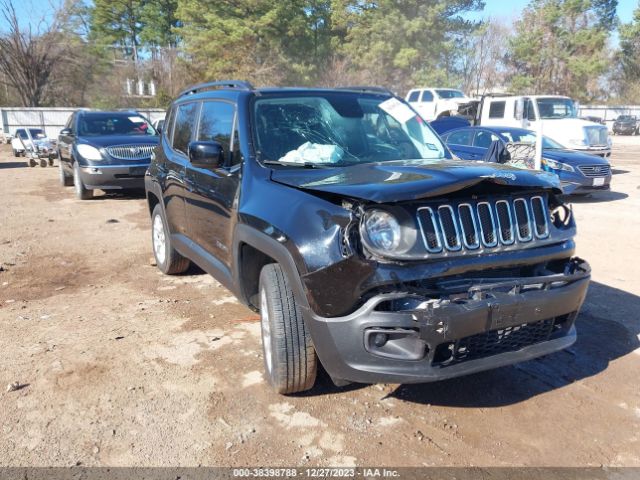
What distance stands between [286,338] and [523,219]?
150cm

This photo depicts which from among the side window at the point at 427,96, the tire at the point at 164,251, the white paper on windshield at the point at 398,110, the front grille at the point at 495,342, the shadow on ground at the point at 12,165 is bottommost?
the shadow on ground at the point at 12,165

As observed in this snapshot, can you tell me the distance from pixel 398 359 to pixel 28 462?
1.93m

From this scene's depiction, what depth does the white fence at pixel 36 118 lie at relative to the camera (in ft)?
100

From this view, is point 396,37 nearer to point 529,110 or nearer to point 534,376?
point 529,110

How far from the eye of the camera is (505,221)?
9.89 feet

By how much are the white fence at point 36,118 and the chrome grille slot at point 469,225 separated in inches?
1172

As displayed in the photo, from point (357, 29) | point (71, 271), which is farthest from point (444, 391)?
point (357, 29)

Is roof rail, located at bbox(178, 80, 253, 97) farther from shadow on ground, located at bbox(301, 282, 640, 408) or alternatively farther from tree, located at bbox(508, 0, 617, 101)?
tree, located at bbox(508, 0, 617, 101)

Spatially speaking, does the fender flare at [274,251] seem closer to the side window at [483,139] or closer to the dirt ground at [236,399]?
the dirt ground at [236,399]

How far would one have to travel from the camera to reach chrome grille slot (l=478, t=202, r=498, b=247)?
9.59 feet

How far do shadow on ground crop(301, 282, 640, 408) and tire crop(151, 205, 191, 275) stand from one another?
2.51 meters

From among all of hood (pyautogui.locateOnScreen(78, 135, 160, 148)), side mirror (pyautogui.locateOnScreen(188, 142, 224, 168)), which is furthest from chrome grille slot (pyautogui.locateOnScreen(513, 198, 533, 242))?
hood (pyautogui.locateOnScreen(78, 135, 160, 148))

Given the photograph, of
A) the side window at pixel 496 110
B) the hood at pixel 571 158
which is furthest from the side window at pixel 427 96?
the hood at pixel 571 158

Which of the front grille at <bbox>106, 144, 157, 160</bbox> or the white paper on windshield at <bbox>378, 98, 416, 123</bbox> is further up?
the white paper on windshield at <bbox>378, 98, 416, 123</bbox>
